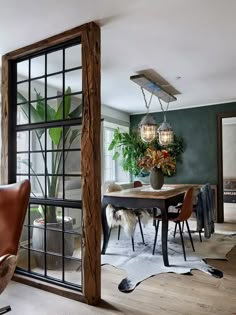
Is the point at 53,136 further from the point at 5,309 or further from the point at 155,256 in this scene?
the point at 155,256

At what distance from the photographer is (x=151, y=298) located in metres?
2.44

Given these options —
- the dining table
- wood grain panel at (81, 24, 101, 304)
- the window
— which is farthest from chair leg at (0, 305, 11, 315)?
the window

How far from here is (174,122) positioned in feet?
20.7

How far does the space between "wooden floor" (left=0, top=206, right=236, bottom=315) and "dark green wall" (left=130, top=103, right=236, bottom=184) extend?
3204 millimetres

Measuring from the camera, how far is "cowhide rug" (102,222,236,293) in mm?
2984

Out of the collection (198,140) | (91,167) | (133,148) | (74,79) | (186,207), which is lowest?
(186,207)

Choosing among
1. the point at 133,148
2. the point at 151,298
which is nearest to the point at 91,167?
the point at 151,298

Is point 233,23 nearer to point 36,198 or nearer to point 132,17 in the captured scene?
point 132,17

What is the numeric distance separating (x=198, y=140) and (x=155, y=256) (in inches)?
129

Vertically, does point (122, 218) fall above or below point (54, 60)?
below

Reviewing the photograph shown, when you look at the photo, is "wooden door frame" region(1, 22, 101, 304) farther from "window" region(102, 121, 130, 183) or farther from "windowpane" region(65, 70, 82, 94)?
"window" region(102, 121, 130, 183)

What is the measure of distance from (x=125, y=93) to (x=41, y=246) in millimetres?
3043

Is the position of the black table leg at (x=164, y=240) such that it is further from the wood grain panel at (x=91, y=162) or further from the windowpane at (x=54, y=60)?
the windowpane at (x=54, y=60)

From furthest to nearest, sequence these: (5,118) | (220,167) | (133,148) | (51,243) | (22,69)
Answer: (133,148)
(220,167)
(22,69)
(5,118)
(51,243)
